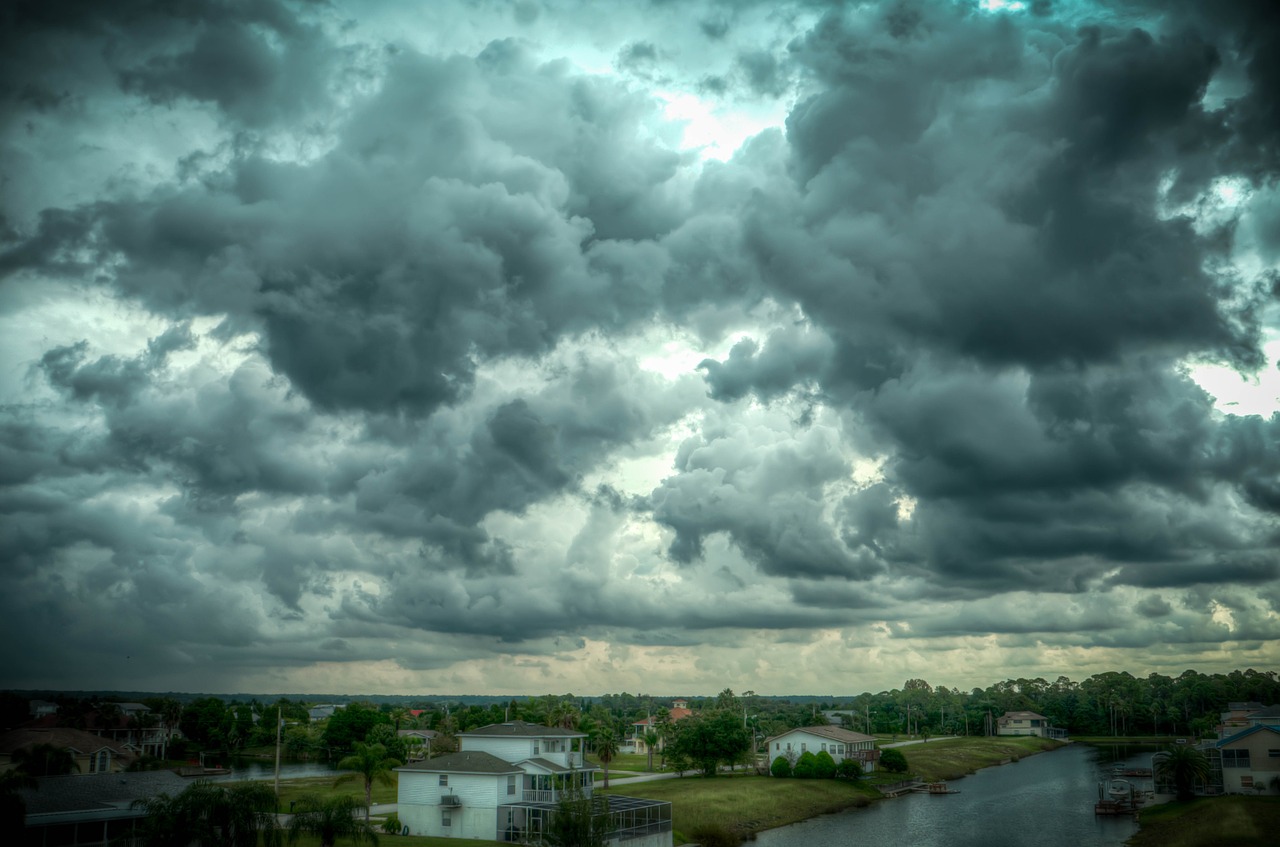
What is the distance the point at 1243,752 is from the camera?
285ft

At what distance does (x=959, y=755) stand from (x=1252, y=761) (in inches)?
2995

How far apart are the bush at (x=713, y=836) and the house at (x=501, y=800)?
24.3 ft

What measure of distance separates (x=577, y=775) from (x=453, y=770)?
1145 cm

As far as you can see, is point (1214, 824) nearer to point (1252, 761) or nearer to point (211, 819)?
point (1252, 761)

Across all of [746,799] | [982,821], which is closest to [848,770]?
[746,799]

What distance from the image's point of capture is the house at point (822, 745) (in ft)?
397

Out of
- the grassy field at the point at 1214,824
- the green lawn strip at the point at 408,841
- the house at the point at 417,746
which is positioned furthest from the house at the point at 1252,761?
the house at the point at 417,746

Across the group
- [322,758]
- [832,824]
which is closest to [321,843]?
[832,824]

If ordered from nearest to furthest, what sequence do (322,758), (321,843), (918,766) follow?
(321,843)
(918,766)
(322,758)

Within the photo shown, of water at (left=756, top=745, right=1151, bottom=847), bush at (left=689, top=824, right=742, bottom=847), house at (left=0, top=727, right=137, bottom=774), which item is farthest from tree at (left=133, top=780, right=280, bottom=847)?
house at (left=0, top=727, right=137, bottom=774)

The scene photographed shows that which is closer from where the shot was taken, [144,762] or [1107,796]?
[1107,796]

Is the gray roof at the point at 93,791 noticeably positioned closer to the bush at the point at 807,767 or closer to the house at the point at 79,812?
the house at the point at 79,812

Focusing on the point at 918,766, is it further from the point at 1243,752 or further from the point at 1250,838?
the point at 1250,838

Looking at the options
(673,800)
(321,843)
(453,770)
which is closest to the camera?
(321,843)
